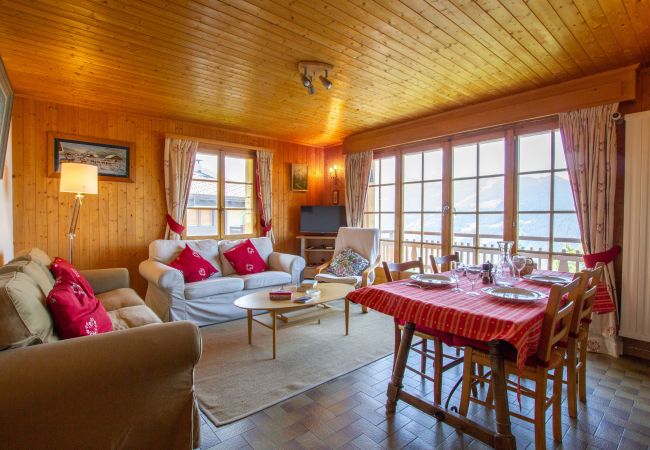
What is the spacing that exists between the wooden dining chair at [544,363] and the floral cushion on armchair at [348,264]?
8.12 feet

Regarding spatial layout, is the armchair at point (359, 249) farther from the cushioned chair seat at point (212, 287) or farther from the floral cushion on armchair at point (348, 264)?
the cushioned chair seat at point (212, 287)

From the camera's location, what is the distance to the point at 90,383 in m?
1.31

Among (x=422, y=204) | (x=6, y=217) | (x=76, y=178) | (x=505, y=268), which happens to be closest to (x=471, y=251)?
(x=422, y=204)

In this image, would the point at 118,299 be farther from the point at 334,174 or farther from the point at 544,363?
the point at 334,174

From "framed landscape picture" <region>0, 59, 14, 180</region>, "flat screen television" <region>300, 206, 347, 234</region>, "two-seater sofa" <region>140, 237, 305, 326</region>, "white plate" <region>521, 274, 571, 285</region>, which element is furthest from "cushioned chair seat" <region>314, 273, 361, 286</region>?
"framed landscape picture" <region>0, 59, 14, 180</region>

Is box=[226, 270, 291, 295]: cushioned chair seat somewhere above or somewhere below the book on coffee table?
below

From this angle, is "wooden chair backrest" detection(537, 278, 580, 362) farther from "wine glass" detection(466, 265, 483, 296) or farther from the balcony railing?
the balcony railing

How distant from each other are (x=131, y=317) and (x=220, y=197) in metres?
2.72

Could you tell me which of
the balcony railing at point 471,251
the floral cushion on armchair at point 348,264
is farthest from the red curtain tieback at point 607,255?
the floral cushion on armchair at point 348,264

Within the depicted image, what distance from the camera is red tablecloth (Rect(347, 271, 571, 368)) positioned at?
1.45 meters

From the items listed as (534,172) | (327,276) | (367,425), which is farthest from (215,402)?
(534,172)

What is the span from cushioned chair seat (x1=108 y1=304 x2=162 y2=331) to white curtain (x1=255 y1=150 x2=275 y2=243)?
2.71m

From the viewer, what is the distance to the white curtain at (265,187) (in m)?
5.13

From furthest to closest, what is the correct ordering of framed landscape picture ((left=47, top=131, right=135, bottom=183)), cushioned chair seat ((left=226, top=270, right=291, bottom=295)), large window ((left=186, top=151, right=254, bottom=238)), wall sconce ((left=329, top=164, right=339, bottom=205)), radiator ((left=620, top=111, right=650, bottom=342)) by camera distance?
wall sconce ((left=329, top=164, right=339, bottom=205)) < large window ((left=186, top=151, right=254, bottom=238)) < cushioned chair seat ((left=226, top=270, right=291, bottom=295)) < framed landscape picture ((left=47, top=131, right=135, bottom=183)) < radiator ((left=620, top=111, right=650, bottom=342))
